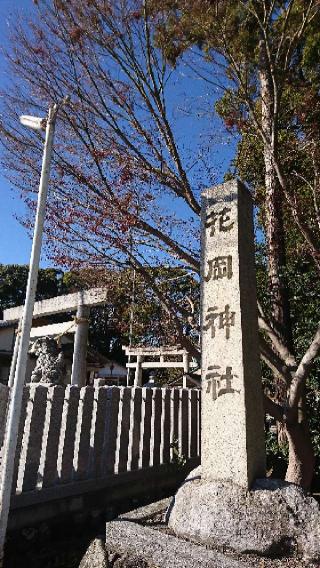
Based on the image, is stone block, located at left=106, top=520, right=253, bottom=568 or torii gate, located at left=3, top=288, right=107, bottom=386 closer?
stone block, located at left=106, top=520, right=253, bottom=568

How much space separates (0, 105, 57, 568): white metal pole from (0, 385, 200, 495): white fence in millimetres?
579

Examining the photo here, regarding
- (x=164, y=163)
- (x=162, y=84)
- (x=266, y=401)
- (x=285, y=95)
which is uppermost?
(x=285, y=95)

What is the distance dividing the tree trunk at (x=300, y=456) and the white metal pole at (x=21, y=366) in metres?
3.37

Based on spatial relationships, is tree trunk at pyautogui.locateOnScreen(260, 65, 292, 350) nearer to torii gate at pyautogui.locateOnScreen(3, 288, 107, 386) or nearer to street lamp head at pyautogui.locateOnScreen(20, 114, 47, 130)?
torii gate at pyautogui.locateOnScreen(3, 288, 107, 386)

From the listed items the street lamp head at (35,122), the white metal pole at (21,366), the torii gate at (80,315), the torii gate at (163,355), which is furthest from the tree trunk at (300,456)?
the torii gate at (163,355)

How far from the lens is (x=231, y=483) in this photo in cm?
346

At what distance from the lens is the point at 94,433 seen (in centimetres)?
486

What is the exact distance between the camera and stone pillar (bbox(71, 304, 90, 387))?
8.79m

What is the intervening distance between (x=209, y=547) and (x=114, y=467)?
228cm

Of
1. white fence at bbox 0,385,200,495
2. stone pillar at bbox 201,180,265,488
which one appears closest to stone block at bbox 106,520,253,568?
stone pillar at bbox 201,180,265,488

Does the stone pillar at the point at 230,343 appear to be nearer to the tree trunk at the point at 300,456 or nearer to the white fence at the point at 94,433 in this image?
the tree trunk at the point at 300,456

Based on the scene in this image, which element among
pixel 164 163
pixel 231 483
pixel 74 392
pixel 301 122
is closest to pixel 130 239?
pixel 164 163

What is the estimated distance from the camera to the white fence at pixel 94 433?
4.13 m

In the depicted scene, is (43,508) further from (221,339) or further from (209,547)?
(221,339)
